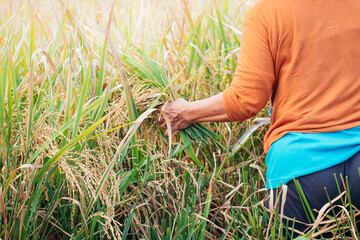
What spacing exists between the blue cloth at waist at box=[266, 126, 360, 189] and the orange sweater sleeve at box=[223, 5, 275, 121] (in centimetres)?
17

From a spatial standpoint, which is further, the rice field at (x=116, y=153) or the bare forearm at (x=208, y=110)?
the bare forearm at (x=208, y=110)

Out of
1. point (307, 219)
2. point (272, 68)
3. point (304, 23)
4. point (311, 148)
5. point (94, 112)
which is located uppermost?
point (304, 23)

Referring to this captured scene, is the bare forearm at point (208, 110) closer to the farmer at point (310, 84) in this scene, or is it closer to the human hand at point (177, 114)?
the human hand at point (177, 114)

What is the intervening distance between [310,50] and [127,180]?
809 mm

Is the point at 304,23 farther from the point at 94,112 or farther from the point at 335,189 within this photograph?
the point at 94,112

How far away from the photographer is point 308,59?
1.47 metres

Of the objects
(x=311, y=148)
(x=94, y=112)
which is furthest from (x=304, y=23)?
(x=94, y=112)

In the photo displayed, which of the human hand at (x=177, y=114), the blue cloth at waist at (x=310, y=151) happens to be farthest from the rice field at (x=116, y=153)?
the blue cloth at waist at (x=310, y=151)

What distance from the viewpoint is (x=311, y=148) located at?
1471 millimetres

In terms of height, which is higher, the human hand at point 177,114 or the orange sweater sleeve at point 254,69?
the orange sweater sleeve at point 254,69

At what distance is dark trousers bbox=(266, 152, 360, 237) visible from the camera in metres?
1.43

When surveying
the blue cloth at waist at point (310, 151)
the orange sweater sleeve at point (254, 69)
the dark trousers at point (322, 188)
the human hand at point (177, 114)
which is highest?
the orange sweater sleeve at point (254, 69)

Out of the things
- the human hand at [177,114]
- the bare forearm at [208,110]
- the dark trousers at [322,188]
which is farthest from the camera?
the human hand at [177,114]

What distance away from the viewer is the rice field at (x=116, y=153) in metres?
1.52
